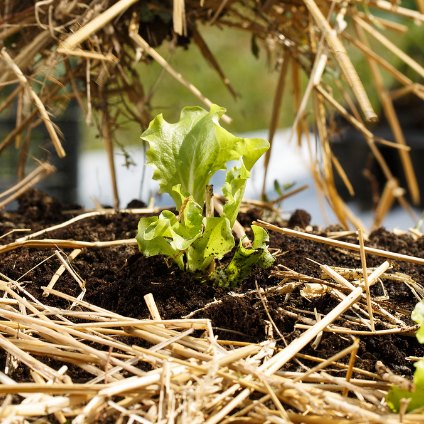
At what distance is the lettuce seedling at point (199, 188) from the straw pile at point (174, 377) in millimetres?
100

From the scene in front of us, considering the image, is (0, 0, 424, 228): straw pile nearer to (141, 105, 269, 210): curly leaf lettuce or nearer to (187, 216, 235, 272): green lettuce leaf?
(141, 105, 269, 210): curly leaf lettuce

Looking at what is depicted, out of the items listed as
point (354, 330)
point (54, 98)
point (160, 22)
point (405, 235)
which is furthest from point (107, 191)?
point (354, 330)

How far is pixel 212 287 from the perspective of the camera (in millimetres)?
692

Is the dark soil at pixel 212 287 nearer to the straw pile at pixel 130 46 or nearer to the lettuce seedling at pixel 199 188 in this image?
the lettuce seedling at pixel 199 188

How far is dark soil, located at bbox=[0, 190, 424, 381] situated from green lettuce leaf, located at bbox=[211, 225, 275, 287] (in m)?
0.02

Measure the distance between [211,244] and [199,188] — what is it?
12 cm

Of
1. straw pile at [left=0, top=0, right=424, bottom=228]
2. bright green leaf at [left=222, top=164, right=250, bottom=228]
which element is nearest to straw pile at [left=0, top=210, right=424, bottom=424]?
bright green leaf at [left=222, top=164, right=250, bottom=228]

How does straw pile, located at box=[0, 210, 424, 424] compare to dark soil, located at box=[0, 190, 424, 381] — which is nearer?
straw pile, located at box=[0, 210, 424, 424]

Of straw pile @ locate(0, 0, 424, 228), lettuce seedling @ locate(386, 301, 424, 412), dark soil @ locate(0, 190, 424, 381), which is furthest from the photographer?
straw pile @ locate(0, 0, 424, 228)

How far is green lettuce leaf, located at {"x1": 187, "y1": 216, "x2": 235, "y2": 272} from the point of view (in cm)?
63

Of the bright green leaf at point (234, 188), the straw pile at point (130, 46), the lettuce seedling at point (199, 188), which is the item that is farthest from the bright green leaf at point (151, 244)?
the straw pile at point (130, 46)

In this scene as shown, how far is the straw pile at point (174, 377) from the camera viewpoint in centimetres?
44

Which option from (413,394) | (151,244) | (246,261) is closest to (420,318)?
(413,394)

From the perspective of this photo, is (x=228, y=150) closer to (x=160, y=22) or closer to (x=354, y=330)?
(x=354, y=330)
